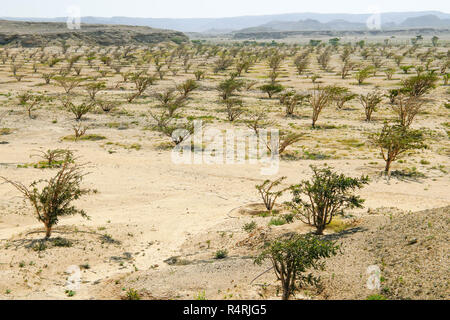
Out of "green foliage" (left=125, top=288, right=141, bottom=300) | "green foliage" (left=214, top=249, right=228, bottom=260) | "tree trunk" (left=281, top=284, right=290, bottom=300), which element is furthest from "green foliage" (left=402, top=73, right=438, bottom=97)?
"green foliage" (left=125, top=288, right=141, bottom=300)

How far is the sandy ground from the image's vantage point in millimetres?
9805

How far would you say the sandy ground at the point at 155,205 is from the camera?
9805 millimetres

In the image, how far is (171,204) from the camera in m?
15.6

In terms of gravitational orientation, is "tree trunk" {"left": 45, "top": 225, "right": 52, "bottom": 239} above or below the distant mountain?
below

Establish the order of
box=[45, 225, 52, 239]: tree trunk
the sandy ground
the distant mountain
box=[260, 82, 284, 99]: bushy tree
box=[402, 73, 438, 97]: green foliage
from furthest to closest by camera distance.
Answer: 1. the distant mountain
2. box=[260, 82, 284, 99]: bushy tree
3. box=[402, 73, 438, 97]: green foliage
4. box=[45, 225, 52, 239]: tree trunk
5. the sandy ground

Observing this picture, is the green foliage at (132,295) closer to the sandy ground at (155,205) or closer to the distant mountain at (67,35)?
the sandy ground at (155,205)

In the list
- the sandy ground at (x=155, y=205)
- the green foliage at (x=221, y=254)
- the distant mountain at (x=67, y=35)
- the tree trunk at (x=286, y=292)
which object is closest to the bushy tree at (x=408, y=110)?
the sandy ground at (x=155, y=205)

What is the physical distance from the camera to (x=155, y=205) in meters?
15.5

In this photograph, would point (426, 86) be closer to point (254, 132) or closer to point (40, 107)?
point (254, 132)

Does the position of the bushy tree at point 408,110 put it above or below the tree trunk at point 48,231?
above

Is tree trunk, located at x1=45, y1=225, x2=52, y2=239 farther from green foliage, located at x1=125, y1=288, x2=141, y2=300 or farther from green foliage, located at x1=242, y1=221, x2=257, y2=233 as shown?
green foliage, located at x1=242, y1=221, x2=257, y2=233

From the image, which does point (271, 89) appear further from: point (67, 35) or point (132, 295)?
point (67, 35)

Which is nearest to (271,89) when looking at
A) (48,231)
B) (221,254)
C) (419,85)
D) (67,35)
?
(419,85)

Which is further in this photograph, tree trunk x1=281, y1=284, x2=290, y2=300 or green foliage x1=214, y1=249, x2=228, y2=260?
green foliage x1=214, y1=249, x2=228, y2=260
